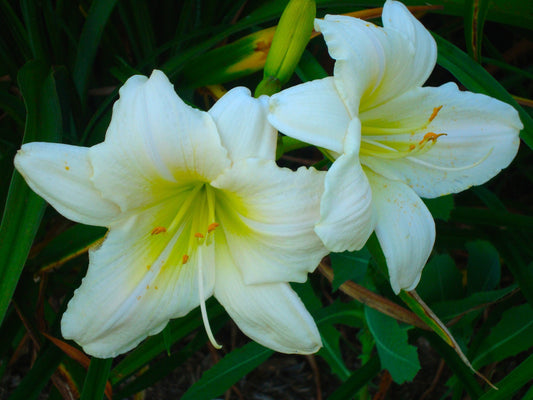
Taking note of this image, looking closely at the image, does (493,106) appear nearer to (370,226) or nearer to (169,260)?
(370,226)

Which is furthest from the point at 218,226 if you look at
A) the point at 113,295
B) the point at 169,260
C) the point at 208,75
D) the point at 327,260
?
the point at 327,260

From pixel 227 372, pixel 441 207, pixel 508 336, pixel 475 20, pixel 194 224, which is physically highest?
pixel 475 20

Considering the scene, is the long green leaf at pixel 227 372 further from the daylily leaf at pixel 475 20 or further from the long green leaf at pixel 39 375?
the daylily leaf at pixel 475 20

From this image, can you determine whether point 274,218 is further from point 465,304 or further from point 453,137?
point 465,304

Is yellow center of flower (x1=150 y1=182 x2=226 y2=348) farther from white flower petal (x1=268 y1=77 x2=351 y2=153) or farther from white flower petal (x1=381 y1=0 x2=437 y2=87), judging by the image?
white flower petal (x1=381 y1=0 x2=437 y2=87)

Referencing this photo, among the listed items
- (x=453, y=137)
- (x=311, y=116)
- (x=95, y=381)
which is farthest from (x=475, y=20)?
(x=95, y=381)

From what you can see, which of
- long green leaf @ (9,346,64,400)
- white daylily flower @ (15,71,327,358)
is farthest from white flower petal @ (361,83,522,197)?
long green leaf @ (9,346,64,400)
